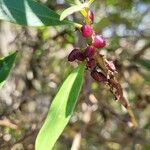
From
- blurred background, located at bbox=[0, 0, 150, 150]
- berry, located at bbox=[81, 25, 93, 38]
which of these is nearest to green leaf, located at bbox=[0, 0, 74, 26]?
berry, located at bbox=[81, 25, 93, 38]

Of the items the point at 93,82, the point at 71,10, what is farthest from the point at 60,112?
the point at 93,82

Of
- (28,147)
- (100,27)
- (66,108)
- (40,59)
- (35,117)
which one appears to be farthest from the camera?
(40,59)

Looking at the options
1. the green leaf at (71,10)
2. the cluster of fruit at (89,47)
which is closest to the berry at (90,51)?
the cluster of fruit at (89,47)

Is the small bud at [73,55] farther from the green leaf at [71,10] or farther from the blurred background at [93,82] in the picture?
the blurred background at [93,82]

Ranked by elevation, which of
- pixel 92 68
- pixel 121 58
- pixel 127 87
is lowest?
pixel 127 87

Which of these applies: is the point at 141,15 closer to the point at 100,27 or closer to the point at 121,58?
the point at 121,58

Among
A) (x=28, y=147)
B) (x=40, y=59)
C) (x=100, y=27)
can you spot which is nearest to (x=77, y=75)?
(x=28, y=147)

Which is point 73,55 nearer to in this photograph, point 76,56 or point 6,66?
point 76,56
